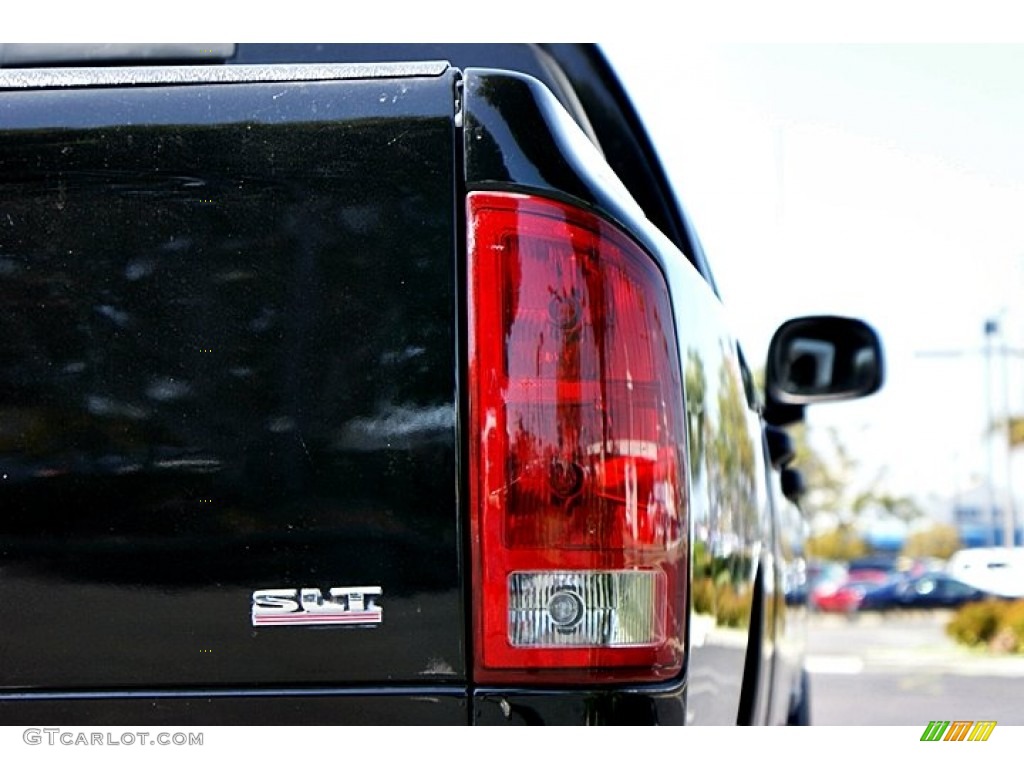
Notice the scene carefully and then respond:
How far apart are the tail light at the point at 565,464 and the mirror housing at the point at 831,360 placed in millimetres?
1653

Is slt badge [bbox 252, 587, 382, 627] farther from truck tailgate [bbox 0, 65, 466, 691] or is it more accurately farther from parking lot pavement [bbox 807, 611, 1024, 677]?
parking lot pavement [bbox 807, 611, 1024, 677]

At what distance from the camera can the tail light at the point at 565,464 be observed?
1.56 metres

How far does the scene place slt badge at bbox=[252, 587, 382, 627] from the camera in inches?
60.5

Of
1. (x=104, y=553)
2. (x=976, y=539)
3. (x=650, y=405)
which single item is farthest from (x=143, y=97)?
(x=976, y=539)

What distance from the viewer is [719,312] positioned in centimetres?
222

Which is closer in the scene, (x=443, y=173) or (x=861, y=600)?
(x=443, y=173)

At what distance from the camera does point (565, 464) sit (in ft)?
5.18

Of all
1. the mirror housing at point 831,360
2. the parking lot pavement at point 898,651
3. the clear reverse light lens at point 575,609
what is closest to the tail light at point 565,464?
the clear reverse light lens at point 575,609

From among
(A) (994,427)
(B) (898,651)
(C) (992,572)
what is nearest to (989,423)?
(A) (994,427)

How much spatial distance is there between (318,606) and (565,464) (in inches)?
13.8

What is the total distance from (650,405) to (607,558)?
21cm

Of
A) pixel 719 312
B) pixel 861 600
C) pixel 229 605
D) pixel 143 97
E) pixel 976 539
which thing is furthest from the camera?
pixel 976 539

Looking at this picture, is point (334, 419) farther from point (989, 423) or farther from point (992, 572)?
point (989, 423)
